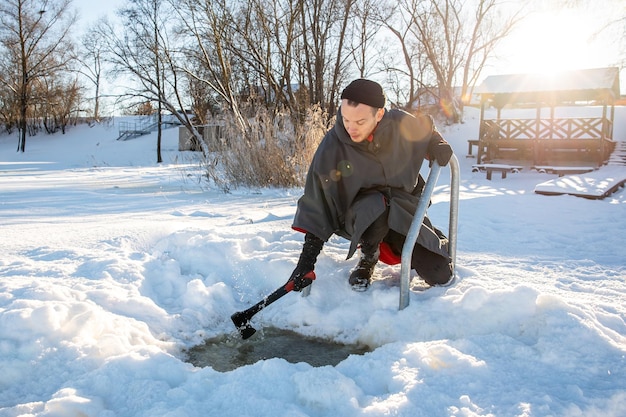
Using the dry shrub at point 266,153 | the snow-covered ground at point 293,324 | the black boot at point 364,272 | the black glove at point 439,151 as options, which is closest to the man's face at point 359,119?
the black glove at point 439,151

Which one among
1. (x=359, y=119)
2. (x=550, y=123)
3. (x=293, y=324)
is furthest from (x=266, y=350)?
(x=550, y=123)

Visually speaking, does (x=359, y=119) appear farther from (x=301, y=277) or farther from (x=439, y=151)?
(x=301, y=277)

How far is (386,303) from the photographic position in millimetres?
2459

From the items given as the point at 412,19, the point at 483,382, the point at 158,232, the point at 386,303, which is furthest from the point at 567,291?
the point at 412,19

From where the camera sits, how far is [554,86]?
16844mm

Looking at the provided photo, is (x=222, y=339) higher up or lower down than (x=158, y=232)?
lower down

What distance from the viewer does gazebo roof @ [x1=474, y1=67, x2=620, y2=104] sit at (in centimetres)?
1617

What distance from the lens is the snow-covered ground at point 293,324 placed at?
155cm

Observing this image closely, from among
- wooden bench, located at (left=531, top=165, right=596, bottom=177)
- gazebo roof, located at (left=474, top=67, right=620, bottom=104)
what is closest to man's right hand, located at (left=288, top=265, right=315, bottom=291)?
wooden bench, located at (left=531, top=165, right=596, bottom=177)

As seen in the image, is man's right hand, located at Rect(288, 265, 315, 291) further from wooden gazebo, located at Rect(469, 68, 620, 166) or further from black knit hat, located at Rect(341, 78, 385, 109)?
wooden gazebo, located at Rect(469, 68, 620, 166)

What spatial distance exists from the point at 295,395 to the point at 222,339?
2.83ft

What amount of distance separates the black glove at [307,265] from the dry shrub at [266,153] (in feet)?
17.8

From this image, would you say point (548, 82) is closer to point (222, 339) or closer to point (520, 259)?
point (520, 259)

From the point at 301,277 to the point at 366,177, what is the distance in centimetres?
62
